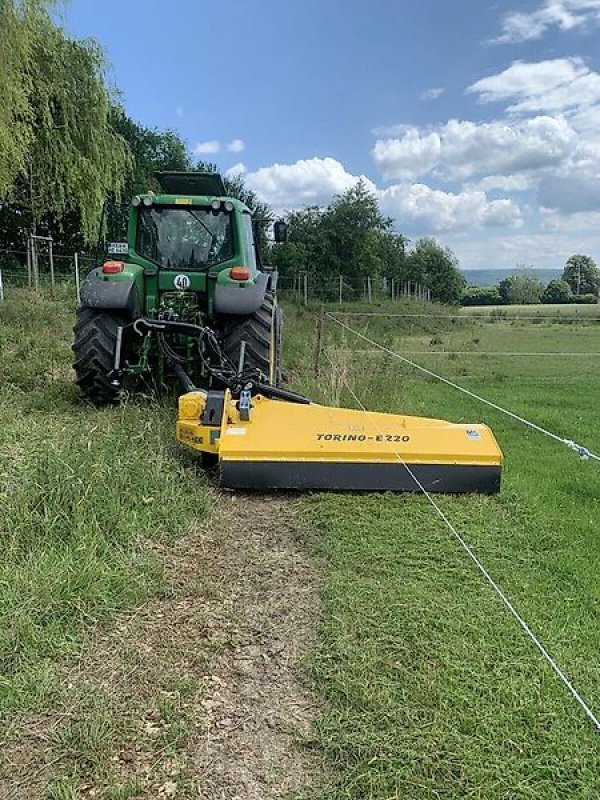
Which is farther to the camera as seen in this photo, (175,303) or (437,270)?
(437,270)

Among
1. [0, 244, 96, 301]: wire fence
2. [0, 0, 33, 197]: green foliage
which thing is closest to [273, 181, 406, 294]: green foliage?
[0, 244, 96, 301]: wire fence

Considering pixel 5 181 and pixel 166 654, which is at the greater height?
pixel 5 181

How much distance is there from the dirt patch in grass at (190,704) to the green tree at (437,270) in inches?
1932

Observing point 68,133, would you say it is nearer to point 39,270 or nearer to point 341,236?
point 39,270

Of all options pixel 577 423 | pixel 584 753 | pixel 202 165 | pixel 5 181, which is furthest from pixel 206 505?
pixel 202 165

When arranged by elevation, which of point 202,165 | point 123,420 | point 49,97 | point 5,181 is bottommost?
point 123,420

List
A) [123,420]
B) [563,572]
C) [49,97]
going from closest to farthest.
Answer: [563,572], [123,420], [49,97]

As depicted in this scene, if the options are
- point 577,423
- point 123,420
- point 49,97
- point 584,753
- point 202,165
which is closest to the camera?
point 584,753

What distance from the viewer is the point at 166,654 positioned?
2658 mm

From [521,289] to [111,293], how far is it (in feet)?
211

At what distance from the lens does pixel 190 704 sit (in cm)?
238

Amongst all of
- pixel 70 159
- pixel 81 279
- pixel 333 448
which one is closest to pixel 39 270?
pixel 81 279

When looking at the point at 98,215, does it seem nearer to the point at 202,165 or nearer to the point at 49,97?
the point at 49,97

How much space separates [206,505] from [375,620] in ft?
5.09
